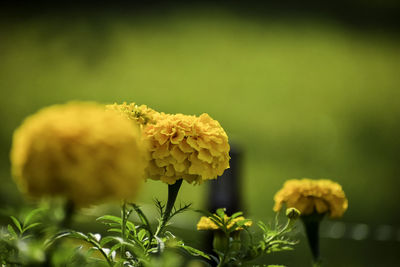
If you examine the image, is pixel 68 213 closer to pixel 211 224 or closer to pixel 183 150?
pixel 183 150

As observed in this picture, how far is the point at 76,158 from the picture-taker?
403 mm

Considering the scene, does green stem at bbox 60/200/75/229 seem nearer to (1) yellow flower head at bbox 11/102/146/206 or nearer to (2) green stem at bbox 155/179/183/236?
(1) yellow flower head at bbox 11/102/146/206

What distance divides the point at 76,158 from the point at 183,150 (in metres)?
0.23

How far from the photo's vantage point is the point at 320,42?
5.19 m

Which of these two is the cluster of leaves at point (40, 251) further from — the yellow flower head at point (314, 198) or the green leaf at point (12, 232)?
the yellow flower head at point (314, 198)

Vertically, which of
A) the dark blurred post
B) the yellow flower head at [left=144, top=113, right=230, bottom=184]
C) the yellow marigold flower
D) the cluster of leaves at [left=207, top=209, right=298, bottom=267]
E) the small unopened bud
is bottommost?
the dark blurred post

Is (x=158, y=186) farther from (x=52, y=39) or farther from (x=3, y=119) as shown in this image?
(x=52, y=39)

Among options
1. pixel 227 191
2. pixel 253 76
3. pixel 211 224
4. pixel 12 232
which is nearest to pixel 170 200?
pixel 211 224

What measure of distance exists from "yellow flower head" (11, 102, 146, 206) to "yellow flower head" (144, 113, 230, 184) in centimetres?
18

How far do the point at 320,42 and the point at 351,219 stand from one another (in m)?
1.93

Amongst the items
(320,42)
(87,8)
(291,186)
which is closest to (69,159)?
(291,186)

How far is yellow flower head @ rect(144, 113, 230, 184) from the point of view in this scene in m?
0.61

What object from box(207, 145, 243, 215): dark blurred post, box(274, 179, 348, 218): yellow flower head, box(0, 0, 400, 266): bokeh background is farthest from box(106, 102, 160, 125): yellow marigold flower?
box(0, 0, 400, 266): bokeh background

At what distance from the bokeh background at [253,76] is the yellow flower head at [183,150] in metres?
3.29
